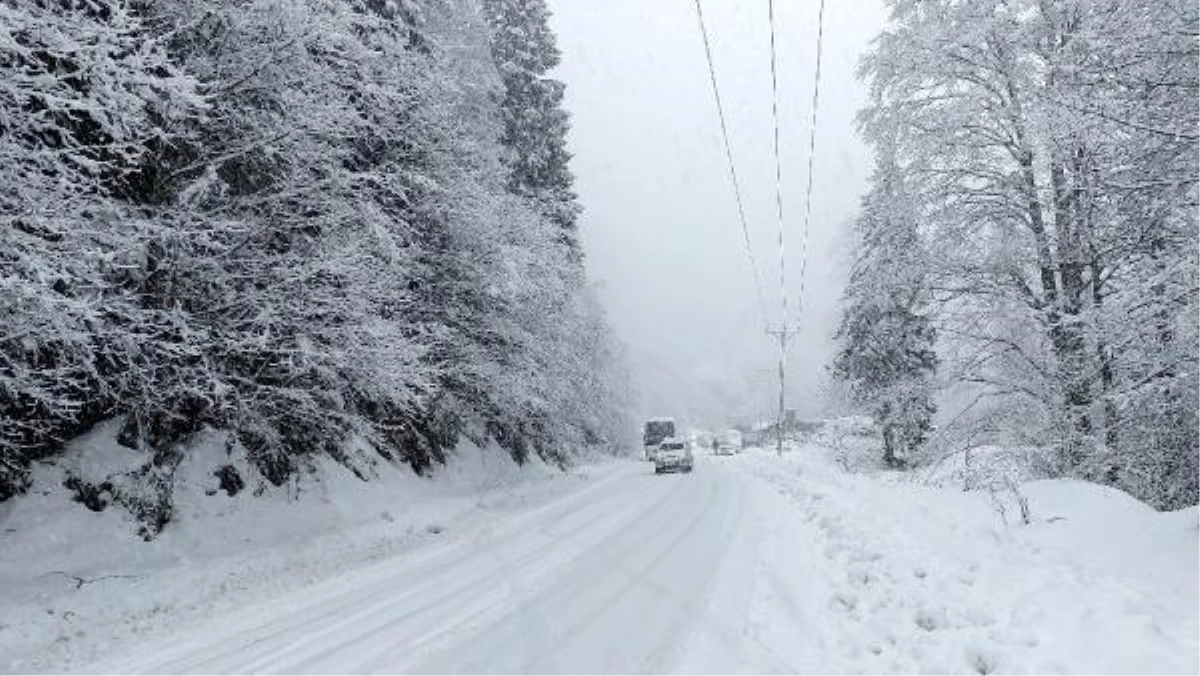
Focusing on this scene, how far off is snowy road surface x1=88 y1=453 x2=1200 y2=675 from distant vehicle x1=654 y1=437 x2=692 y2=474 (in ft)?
81.5

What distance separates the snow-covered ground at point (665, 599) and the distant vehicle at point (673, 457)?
2364 centimetres

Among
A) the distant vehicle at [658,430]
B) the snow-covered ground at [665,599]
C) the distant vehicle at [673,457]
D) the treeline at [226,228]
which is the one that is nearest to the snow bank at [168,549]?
the snow-covered ground at [665,599]

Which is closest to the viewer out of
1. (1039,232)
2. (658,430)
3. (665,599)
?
(665,599)

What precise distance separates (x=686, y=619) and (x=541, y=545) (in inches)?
221

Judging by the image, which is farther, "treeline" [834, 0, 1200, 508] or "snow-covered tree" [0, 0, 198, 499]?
"treeline" [834, 0, 1200, 508]

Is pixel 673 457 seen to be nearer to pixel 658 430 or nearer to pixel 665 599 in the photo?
pixel 658 430

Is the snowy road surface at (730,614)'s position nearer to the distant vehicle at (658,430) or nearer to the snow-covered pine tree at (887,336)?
the snow-covered pine tree at (887,336)

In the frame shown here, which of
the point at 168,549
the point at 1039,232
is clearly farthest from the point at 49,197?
the point at 1039,232

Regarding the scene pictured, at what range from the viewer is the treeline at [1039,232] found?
27.0 ft

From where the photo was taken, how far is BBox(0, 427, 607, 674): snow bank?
7.89 metres

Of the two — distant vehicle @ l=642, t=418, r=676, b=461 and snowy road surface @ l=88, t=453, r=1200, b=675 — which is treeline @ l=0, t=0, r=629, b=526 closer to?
snowy road surface @ l=88, t=453, r=1200, b=675

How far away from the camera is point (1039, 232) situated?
13.6m

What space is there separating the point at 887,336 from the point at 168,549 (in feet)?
88.4

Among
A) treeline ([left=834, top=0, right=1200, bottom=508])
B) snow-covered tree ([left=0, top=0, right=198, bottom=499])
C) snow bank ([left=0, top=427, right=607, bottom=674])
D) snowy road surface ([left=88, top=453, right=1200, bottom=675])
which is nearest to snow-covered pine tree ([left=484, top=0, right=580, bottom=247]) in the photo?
treeline ([left=834, top=0, right=1200, bottom=508])
